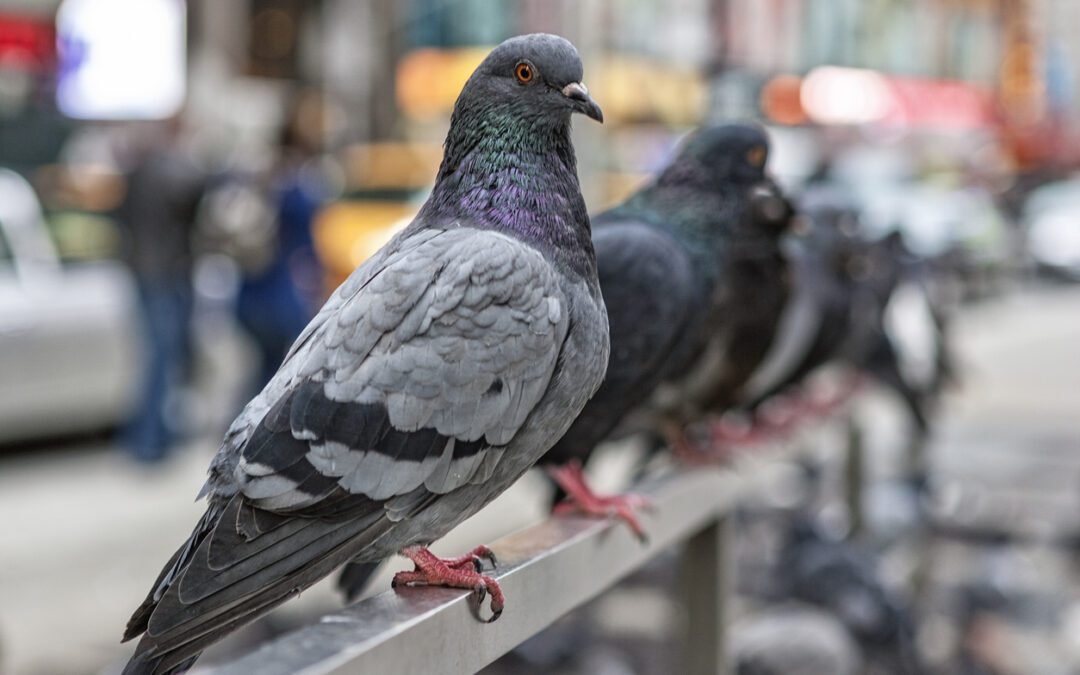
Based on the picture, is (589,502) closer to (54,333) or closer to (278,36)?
(54,333)

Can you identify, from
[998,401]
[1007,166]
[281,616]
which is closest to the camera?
[281,616]

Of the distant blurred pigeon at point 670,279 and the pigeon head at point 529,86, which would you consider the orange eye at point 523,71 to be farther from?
the distant blurred pigeon at point 670,279

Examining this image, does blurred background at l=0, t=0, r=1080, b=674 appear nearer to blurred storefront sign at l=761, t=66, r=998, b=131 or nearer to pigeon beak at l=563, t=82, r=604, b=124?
blurred storefront sign at l=761, t=66, r=998, b=131

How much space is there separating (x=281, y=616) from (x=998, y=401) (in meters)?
7.29

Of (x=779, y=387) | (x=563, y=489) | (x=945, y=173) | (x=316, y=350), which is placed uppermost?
(x=316, y=350)

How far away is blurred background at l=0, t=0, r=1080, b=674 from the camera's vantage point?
5.34 meters

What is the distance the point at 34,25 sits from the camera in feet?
45.3

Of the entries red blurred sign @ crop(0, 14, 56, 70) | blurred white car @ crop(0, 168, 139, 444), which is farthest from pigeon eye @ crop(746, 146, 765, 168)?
red blurred sign @ crop(0, 14, 56, 70)

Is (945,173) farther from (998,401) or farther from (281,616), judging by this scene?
(281,616)

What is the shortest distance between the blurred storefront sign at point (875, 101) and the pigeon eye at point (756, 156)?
9004mm

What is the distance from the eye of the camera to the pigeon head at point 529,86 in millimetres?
1857

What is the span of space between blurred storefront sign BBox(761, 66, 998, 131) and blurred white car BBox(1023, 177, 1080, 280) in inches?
130

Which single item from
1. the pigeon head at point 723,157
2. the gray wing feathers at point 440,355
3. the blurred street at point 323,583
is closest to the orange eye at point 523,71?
the gray wing feathers at point 440,355

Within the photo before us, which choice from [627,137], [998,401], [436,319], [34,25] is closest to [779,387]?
[436,319]
